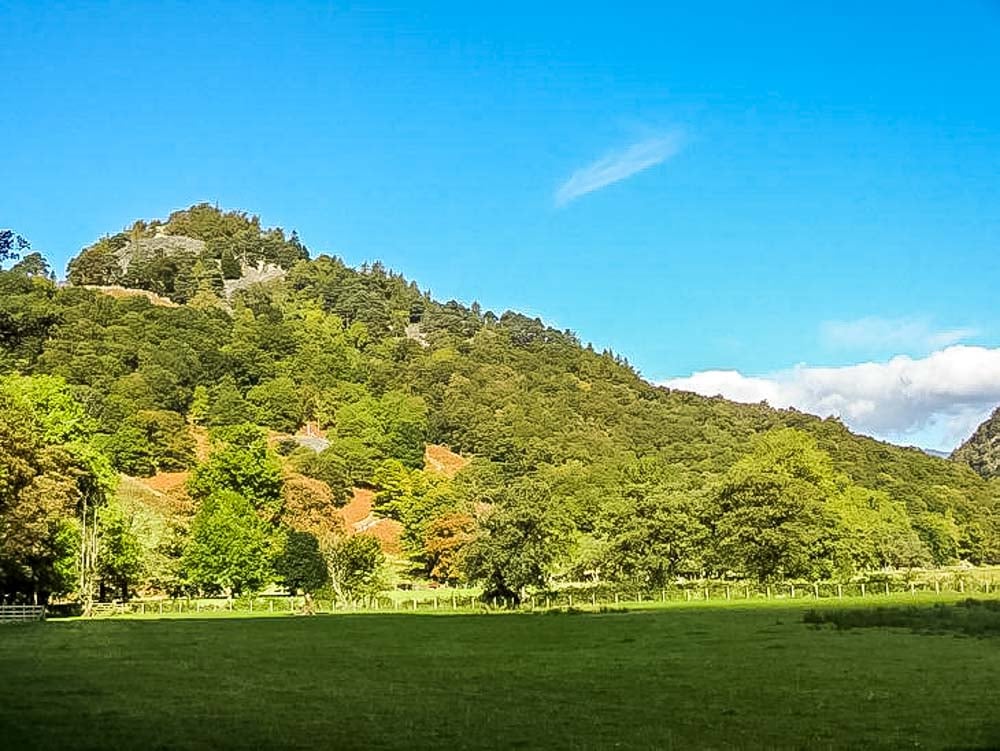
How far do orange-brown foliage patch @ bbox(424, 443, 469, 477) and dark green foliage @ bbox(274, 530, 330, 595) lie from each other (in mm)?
78418

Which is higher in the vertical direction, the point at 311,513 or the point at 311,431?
the point at 311,431

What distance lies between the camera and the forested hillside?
7244cm

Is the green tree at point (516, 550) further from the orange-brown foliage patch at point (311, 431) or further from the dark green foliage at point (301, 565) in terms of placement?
the orange-brown foliage patch at point (311, 431)

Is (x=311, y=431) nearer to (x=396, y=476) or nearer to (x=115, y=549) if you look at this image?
(x=396, y=476)

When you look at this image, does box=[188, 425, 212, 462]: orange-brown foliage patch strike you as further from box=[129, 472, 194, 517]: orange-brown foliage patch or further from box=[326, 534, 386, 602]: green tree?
box=[326, 534, 386, 602]: green tree

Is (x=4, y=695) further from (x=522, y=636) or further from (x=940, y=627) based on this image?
(x=940, y=627)

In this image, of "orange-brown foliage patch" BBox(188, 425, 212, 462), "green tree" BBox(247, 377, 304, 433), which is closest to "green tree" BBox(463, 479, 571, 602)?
"orange-brown foliage patch" BBox(188, 425, 212, 462)

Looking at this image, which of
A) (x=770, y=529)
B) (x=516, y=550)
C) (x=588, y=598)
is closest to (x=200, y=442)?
(x=516, y=550)

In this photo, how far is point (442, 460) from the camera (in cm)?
17375

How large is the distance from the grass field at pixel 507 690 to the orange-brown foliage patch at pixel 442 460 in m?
122

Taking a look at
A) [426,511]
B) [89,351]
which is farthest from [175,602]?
[89,351]

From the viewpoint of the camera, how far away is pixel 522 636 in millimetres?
44719

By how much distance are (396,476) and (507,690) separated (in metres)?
112

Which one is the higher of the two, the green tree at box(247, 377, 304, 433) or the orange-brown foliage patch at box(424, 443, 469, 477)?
the green tree at box(247, 377, 304, 433)
